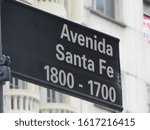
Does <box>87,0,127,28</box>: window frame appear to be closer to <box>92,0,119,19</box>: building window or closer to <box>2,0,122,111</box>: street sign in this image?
<box>92,0,119,19</box>: building window

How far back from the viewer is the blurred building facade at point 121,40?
17734 millimetres

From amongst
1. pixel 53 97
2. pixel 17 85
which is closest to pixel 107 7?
pixel 53 97

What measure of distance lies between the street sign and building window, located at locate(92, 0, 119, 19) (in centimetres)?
1366

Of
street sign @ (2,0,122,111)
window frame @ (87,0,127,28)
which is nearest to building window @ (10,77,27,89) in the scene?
window frame @ (87,0,127,28)

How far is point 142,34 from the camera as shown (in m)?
22.5

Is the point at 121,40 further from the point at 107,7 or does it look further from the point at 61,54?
the point at 61,54

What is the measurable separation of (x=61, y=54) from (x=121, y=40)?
1477 cm

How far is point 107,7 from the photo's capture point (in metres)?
21.3

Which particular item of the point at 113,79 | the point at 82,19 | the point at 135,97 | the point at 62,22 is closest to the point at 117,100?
the point at 113,79

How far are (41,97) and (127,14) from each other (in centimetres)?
526

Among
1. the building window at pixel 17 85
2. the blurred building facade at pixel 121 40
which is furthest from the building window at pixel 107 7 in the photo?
the building window at pixel 17 85

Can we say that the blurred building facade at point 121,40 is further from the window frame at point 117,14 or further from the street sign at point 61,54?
the street sign at point 61,54

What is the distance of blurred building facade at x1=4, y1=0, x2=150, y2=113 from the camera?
1773 cm

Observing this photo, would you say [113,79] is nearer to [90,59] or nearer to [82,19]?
[90,59]
